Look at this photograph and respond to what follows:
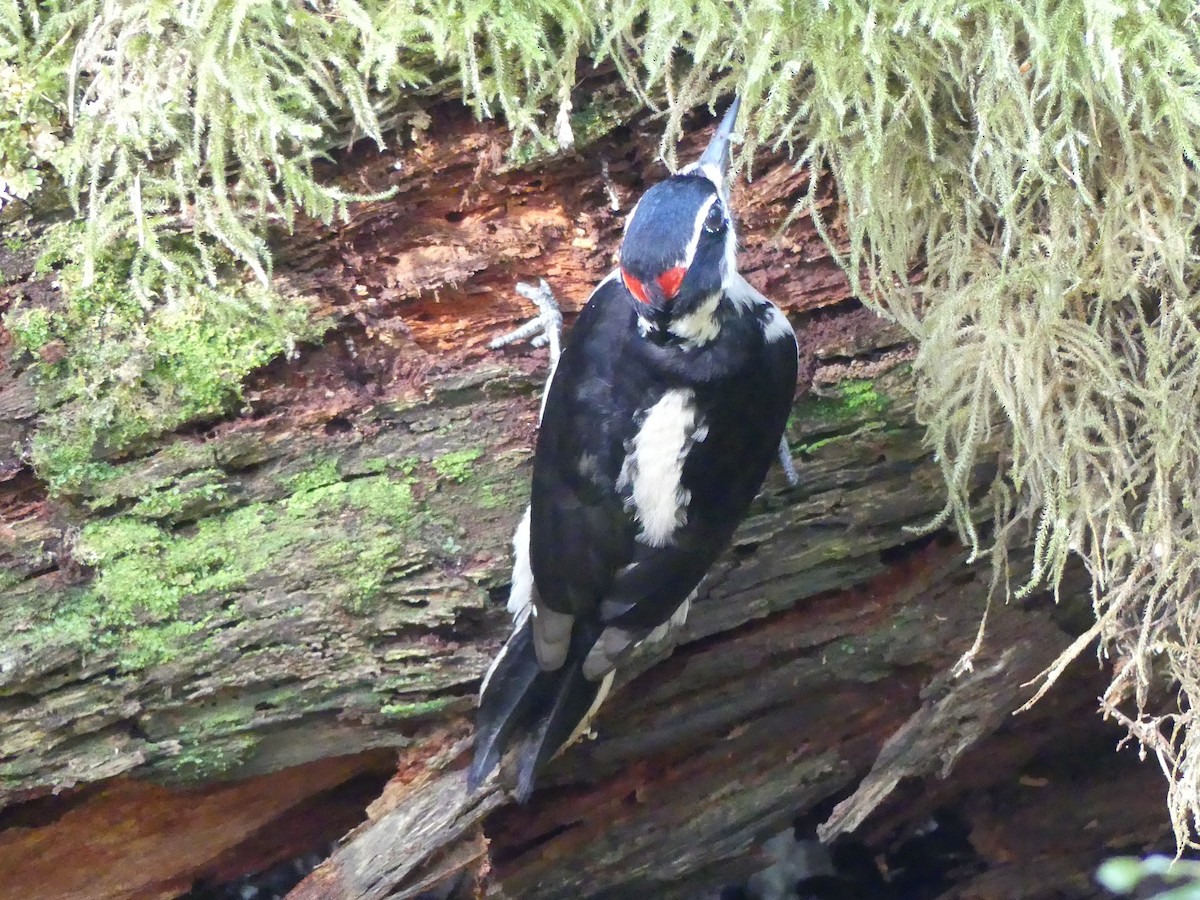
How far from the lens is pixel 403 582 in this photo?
1.54m

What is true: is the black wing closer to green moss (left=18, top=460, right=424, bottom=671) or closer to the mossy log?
the mossy log

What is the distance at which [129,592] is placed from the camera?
1.47m

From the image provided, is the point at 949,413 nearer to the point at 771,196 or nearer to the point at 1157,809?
the point at 771,196

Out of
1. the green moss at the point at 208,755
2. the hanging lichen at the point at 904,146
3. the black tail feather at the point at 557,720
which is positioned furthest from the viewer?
the black tail feather at the point at 557,720

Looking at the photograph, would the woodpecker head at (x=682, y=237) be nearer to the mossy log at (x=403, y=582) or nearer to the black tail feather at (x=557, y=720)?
the mossy log at (x=403, y=582)

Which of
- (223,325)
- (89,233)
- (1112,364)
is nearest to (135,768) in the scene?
(223,325)

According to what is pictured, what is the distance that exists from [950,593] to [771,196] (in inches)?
30.8

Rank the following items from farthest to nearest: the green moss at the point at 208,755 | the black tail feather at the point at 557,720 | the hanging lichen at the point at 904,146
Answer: the black tail feather at the point at 557,720
the green moss at the point at 208,755
the hanging lichen at the point at 904,146

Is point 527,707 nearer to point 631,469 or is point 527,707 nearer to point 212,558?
point 631,469

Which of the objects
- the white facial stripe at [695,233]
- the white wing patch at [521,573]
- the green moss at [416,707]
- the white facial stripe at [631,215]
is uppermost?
the white facial stripe at [631,215]

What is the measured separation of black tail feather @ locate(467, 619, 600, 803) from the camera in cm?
160

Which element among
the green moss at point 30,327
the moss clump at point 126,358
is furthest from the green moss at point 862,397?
the green moss at point 30,327

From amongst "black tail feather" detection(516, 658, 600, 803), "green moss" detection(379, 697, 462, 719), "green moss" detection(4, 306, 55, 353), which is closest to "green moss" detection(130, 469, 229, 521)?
"green moss" detection(4, 306, 55, 353)

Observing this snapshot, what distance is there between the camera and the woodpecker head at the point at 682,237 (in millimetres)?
1471
